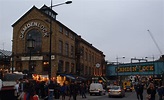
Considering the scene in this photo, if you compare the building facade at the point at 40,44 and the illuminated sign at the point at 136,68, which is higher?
the building facade at the point at 40,44

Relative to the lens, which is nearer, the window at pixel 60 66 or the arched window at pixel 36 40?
the arched window at pixel 36 40

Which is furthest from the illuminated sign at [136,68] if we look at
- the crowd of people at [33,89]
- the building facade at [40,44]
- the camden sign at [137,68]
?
the crowd of people at [33,89]

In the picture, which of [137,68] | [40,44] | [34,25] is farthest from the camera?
[137,68]

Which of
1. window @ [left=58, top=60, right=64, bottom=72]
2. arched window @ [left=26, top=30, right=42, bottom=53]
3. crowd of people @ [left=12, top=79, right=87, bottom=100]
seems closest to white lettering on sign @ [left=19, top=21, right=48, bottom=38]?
arched window @ [left=26, top=30, right=42, bottom=53]

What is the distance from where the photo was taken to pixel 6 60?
25.4 m

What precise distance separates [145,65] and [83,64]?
20.0 metres

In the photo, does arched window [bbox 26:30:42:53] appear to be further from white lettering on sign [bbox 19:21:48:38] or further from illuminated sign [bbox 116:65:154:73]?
illuminated sign [bbox 116:65:154:73]

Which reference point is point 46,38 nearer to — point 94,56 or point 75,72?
point 75,72

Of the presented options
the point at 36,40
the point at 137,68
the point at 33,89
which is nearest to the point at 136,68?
the point at 137,68

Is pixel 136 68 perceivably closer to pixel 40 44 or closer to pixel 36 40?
pixel 40 44

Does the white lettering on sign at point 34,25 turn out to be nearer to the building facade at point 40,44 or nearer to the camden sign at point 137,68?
the building facade at point 40,44

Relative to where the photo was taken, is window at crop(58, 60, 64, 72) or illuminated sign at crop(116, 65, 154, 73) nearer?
window at crop(58, 60, 64, 72)

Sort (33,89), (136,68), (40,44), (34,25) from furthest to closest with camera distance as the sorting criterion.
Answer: (136,68), (34,25), (40,44), (33,89)

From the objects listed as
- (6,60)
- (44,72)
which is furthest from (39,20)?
(6,60)
